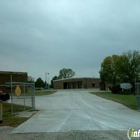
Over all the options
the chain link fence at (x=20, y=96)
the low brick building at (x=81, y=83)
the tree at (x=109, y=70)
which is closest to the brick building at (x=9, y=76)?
the chain link fence at (x=20, y=96)

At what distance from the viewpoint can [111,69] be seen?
220ft

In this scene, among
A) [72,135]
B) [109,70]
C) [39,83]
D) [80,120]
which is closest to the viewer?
[72,135]

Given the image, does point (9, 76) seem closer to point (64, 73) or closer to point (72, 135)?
point (72, 135)

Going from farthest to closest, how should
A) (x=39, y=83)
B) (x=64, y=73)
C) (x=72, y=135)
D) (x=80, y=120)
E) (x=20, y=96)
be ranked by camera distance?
(x=64, y=73), (x=39, y=83), (x=20, y=96), (x=80, y=120), (x=72, y=135)

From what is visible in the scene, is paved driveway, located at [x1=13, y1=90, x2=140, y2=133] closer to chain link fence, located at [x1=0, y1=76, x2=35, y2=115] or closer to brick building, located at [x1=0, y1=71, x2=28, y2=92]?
chain link fence, located at [x1=0, y1=76, x2=35, y2=115]

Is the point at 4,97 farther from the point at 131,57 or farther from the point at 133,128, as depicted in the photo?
the point at 131,57

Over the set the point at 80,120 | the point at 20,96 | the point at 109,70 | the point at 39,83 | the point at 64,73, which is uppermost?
the point at 64,73

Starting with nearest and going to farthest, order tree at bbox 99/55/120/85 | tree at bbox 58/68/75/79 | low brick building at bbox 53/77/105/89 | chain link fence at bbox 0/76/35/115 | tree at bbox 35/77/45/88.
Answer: chain link fence at bbox 0/76/35/115 < tree at bbox 99/55/120/85 < low brick building at bbox 53/77/105/89 < tree at bbox 35/77/45/88 < tree at bbox 58/68/75/79

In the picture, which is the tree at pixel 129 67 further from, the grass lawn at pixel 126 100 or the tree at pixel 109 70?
the grass lawn at pixel 126 100

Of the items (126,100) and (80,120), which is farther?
(126,100)

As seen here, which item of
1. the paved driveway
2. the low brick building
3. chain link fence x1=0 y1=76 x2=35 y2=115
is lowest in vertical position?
the paved driveway

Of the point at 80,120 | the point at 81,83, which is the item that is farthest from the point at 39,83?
the point at 80,120

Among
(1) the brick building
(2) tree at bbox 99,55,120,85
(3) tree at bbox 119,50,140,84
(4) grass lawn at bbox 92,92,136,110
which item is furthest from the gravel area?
(2) tree at bbox 99,55,120,85

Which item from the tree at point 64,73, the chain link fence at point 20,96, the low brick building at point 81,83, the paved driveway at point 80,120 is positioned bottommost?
the paved driveway at point 80,120
